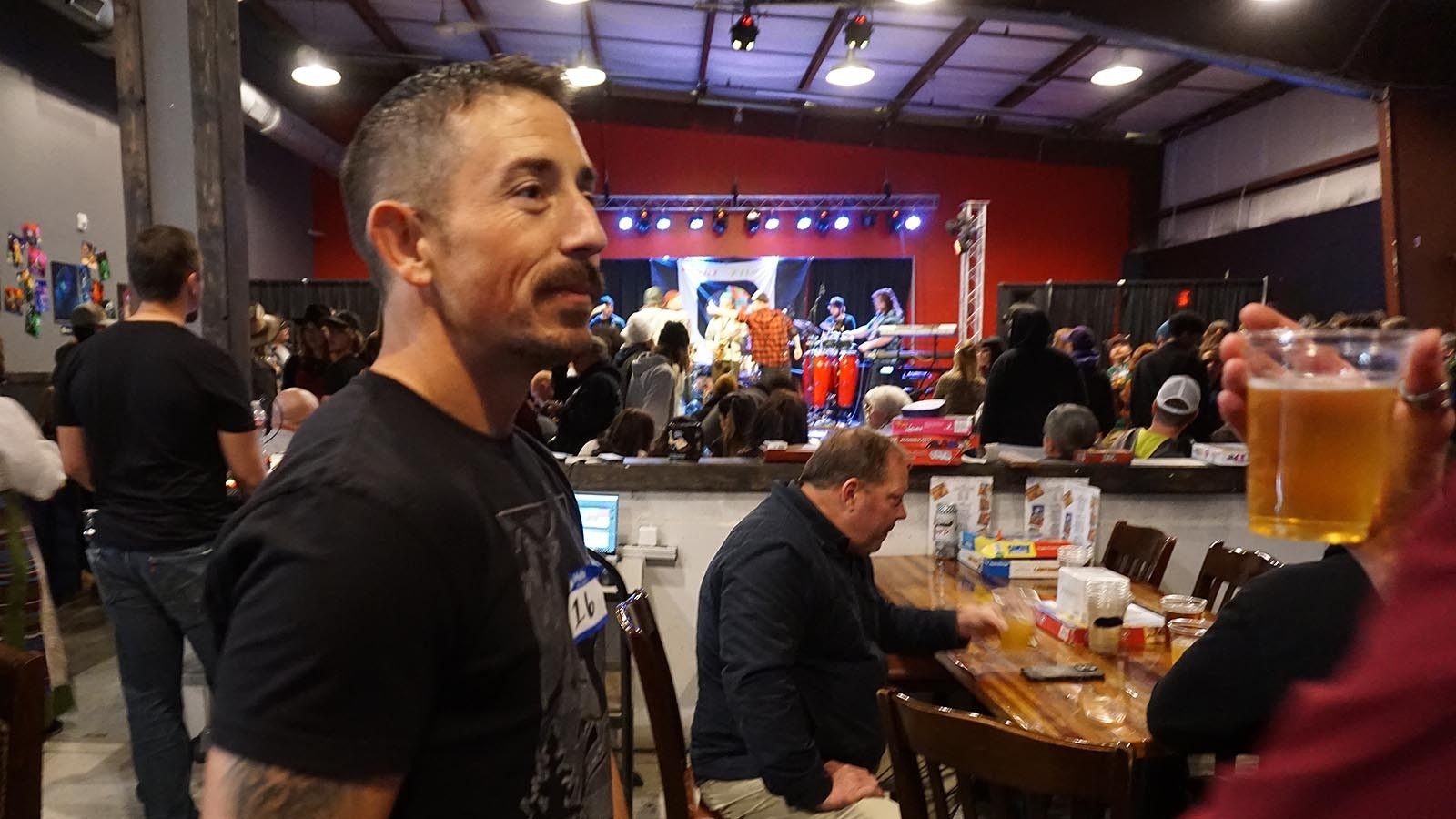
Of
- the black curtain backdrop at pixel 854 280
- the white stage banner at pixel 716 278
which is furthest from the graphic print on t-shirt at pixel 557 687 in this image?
the black curtain backdrop at pixel 854 280

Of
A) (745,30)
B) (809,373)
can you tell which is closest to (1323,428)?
(745,30)

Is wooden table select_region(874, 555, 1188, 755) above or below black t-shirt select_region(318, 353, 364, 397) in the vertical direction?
below

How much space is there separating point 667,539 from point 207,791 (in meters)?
2.69

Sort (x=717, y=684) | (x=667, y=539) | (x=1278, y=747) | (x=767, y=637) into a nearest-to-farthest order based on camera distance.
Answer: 1. (x=1278, y=747)
2. (x=767, y=637)
3. (x=717, y=684)
4. (x=667, y=539)

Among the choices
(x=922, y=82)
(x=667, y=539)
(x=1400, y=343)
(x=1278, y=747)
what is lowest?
(x=667, y=539)

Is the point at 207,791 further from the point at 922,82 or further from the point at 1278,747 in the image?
the point at 922,82

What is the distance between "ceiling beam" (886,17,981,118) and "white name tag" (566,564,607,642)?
301 inches

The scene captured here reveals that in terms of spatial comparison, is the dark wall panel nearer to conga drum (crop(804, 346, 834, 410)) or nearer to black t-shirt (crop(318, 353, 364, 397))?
conga drum (crop(804, 346, 834, 410))

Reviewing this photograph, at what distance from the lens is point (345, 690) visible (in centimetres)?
69

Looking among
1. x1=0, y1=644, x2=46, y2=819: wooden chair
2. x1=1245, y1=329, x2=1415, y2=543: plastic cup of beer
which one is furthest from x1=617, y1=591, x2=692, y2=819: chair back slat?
x1=1245, y1=329, x2=1415, y2=543: plastic cup of beer

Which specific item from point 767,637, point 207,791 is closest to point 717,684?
point 767,637

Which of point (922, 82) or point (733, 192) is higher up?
point (922, 82)

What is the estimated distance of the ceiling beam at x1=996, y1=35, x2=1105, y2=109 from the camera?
27.7 feet

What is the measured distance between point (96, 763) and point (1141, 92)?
36.1ft
